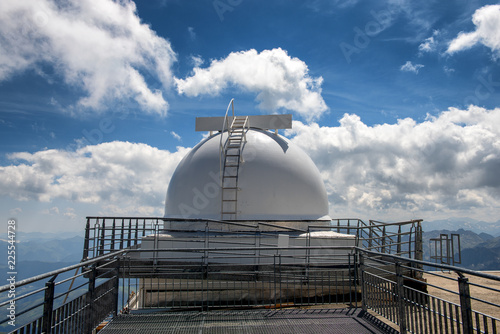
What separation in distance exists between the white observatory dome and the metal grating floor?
703 cm

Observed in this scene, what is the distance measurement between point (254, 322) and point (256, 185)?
798 cm

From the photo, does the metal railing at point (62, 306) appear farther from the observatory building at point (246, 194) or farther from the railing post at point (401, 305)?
the observatory building at point (246, 194)

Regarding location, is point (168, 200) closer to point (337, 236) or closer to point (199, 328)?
point (337, 236)

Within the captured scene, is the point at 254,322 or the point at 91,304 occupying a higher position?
the point at 91,304

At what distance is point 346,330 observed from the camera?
5.32 metres

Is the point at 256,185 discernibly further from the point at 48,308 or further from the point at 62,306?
the point at 48,308

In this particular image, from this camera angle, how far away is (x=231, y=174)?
1343cm

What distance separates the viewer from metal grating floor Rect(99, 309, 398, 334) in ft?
17.4

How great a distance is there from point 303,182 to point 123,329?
396 inches

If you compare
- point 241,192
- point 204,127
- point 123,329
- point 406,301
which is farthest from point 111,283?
point 204,127

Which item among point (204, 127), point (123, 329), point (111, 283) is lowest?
point (123, 329)

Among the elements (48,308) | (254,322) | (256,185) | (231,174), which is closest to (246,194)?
(256,185)

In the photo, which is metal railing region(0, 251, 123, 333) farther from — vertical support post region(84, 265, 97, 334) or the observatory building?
the observatory building

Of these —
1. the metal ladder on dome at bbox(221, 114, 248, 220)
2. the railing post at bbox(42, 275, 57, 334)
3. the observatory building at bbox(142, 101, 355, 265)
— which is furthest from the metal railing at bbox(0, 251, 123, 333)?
the metal ladder on dome at bbox(221, 114, 248, 220)
